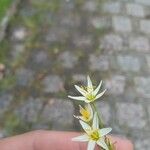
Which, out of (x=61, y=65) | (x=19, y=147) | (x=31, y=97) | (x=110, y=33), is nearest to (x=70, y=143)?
(x=19, y=147)

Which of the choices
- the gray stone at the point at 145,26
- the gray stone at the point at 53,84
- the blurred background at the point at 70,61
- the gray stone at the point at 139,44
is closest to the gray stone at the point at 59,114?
the blurred background at the point at 70,61

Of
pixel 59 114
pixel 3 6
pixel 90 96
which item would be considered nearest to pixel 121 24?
pixel 3 6

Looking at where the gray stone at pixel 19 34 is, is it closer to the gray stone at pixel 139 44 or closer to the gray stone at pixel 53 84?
the gray stone at pixel 53 84

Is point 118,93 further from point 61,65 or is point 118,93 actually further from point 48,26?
point 48,26

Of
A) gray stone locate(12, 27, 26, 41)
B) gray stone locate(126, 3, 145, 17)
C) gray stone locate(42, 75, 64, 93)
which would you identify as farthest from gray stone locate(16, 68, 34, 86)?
gray stone locate(126, 3, 145, 17)

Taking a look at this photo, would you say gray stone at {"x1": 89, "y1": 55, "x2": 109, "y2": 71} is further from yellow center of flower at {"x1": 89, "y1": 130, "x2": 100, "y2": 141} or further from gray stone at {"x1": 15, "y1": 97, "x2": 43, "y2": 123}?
yellow center of flower at {"x1": 89, "y1": 130, "x2": 100, "y2": 141}

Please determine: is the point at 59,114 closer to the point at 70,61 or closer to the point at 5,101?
the point at 5,101
